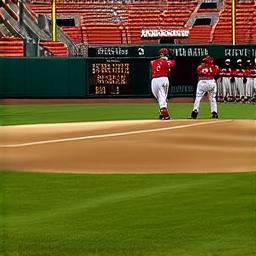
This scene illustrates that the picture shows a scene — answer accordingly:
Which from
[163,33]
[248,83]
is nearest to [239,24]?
[163,33]

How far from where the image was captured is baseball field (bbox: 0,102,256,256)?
5.94m

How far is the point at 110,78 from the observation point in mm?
31953

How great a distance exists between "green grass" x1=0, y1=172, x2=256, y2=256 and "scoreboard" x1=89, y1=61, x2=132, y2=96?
22.0 metres

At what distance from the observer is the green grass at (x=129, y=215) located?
19.0ft

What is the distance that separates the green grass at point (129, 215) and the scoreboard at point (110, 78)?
22013 millimetres

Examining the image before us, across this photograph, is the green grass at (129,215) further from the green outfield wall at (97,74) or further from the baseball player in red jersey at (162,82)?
the green outfield wall at (97,74)

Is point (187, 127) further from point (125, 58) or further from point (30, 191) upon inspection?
point (125, 58)

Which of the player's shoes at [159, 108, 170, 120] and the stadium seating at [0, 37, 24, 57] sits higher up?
the stadium seating at [0, 37, 24, 57]

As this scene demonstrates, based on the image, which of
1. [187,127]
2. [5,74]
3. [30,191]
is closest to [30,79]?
[5,74]

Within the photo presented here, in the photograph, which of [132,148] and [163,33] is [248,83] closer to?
[132,148]

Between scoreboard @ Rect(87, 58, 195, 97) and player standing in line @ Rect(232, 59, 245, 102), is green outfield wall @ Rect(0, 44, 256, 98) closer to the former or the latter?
scoreboard @ Rect(87, 58, 195, 97)

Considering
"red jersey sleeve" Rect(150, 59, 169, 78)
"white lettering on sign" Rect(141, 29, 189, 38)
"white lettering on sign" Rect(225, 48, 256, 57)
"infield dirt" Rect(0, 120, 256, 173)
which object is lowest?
"infield dirt" Rect(0, 120, 256, 173)

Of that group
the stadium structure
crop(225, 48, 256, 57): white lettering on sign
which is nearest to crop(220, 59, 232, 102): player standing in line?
crop(225, 48, 256, 57): white lettering on sign

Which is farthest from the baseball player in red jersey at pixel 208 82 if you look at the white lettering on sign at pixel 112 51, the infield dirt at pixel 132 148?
the white lettering on sign at pixel 112 51
